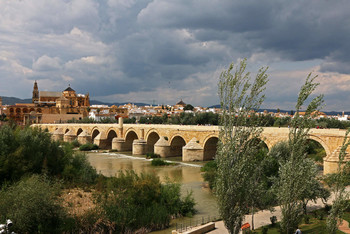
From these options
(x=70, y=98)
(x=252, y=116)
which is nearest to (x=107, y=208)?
(x=252, y=116)

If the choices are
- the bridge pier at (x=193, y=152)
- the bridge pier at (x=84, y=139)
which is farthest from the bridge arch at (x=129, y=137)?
the bridge pier at (x=193, y=152)

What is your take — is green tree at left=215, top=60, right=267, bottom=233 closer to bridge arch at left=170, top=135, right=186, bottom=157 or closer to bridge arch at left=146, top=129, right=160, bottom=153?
bridge arch at left=170, top=135, right=186, bottom=157

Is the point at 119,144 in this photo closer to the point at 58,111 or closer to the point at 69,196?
the point at 69,196

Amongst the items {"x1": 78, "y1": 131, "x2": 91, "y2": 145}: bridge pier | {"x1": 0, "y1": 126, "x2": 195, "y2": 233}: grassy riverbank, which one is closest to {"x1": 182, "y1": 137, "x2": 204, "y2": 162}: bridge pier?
{"x1": 0, "y1": 126, "x2": 195, "y2": 233}: grassy riverbank

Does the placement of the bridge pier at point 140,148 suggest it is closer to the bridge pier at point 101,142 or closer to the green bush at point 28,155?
the bridge pier at point 101,142

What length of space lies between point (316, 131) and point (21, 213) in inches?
641

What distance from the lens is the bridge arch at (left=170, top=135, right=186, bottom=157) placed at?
97.2 feet

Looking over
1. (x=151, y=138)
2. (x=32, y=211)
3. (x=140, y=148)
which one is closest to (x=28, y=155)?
(x=32, y=211)

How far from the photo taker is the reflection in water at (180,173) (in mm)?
12914

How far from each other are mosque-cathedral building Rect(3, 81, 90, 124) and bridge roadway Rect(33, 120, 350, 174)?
3446 centimetres

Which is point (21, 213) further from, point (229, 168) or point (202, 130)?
point (202, 130)

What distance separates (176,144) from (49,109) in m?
59.4

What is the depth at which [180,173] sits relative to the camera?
828 inches

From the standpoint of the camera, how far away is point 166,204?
37.9 ft
